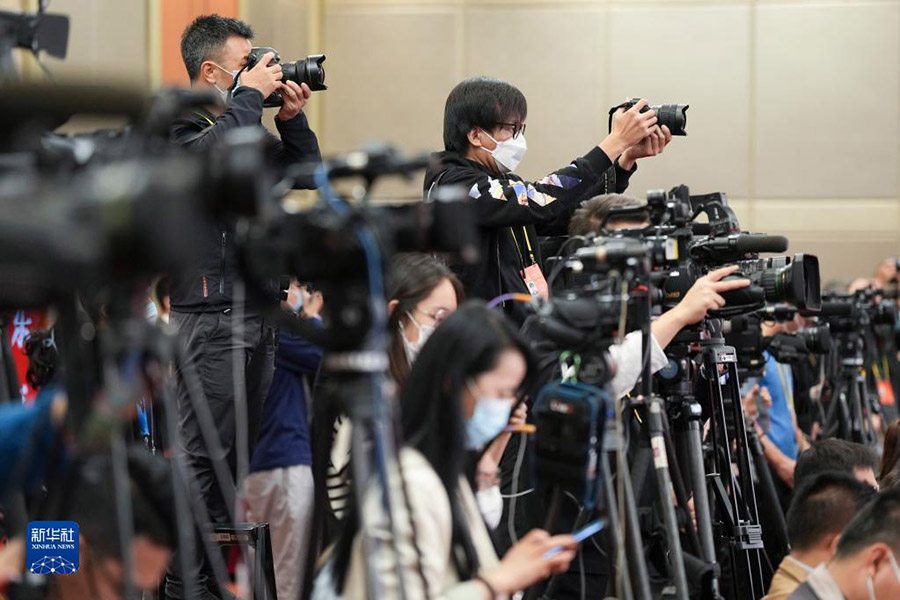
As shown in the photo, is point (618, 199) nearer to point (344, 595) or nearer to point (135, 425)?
point (135, 425)

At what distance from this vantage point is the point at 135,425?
9.57 ft

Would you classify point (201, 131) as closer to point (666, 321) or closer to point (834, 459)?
point (666, 321)

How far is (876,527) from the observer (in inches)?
95.8

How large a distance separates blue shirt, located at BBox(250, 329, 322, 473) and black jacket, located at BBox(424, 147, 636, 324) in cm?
59

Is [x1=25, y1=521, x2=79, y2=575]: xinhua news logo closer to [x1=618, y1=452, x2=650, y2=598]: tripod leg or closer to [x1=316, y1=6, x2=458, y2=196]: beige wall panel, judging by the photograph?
[x1=618, y1=452, x2=650, y2=598]: tripod leg

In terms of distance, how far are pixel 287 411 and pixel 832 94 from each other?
434 cm

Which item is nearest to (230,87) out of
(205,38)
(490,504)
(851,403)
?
(205,38)

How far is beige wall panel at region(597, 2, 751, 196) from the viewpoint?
696 cm

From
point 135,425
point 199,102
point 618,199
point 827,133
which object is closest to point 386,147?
point 199,102

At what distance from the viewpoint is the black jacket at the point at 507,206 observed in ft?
10.2

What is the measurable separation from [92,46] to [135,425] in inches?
78.9

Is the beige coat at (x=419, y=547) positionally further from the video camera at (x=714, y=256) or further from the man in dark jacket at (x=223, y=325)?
the man in dark jacket at (x=223, y=325)

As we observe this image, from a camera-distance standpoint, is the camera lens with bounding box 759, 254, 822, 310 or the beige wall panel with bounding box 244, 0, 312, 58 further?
the beige wall panel with bounding box 244, 0, 312, 58

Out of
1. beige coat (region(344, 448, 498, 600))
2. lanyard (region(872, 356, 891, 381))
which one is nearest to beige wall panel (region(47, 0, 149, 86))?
beige coat (region(344, 448, 498, 600))
